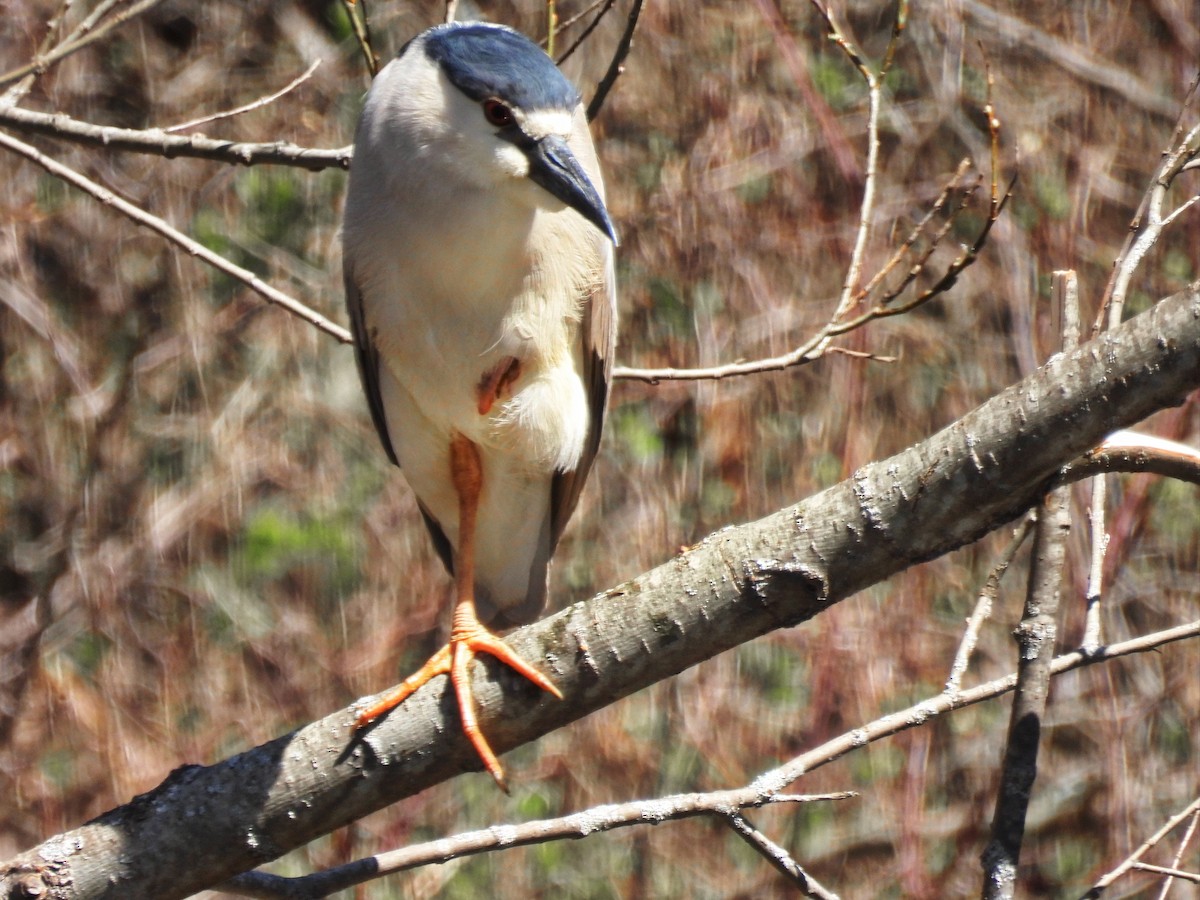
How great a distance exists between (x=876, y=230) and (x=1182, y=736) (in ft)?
6.09

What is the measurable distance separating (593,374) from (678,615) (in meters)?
1.09

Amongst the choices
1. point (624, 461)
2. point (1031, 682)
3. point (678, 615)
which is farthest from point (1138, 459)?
point (624, 461)

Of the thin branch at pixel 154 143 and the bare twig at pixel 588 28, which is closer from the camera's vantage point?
the thin branch at pixel 154 143

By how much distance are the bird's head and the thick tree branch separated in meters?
0.68

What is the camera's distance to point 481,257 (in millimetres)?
2223

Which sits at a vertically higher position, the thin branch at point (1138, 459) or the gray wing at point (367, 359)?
the gray wing at point (367, 359)

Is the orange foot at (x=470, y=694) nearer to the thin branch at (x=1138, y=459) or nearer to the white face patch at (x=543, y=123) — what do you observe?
the thin branch at (x=1138, y=459)

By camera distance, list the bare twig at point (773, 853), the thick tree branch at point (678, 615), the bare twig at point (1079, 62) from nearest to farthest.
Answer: the thick tree branch at point (678, 615) < the bare twig at point (773, 853) < the bare twig at point (1079, 62)

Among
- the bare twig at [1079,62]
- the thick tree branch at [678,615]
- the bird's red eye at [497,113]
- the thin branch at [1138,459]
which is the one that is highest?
the bare twig at [1079,62]

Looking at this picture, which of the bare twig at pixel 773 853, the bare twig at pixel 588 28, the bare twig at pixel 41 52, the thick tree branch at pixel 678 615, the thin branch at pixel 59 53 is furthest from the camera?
the bare twig at pixel 588 28

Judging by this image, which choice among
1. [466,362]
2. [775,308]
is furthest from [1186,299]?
[775,308]

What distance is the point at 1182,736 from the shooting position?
412 centimetres

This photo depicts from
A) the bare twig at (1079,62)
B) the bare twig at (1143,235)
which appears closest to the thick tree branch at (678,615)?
the bare twig at (1143,235)

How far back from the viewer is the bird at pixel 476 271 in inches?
82.4
